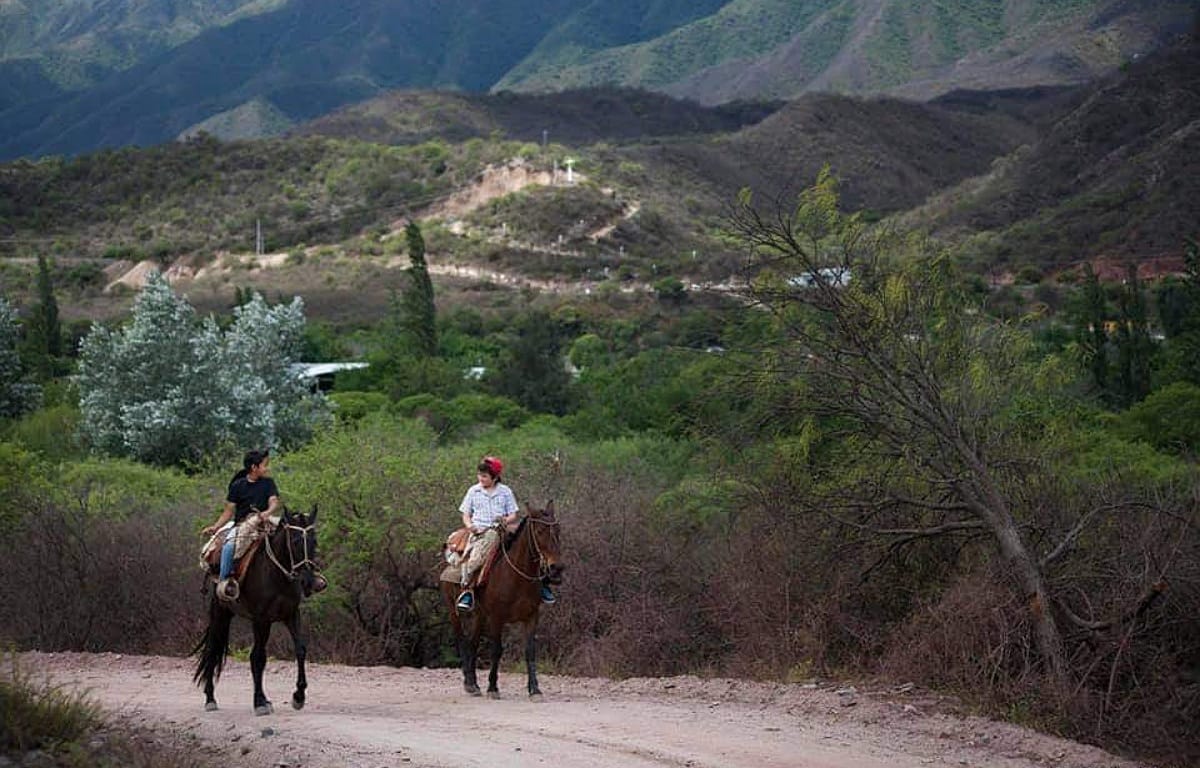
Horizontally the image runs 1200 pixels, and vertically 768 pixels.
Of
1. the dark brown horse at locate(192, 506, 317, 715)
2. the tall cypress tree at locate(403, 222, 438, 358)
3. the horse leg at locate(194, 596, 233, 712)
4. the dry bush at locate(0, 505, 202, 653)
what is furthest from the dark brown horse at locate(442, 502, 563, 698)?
the tall cypress tree at locate(403, 222, 438, 358)

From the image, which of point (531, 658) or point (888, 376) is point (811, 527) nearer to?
point (888, 376)

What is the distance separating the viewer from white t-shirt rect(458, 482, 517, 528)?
15.9 metres

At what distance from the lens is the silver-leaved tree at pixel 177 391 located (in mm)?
40812

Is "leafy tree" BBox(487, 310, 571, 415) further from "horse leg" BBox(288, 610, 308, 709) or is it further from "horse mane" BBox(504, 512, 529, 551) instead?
"horse leg" BBox(288, 610, 308, 709)

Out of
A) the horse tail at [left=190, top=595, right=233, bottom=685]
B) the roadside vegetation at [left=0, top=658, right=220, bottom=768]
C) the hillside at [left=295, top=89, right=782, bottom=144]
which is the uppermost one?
the hillside at [left=295, top=89, right=782, bottom=144]

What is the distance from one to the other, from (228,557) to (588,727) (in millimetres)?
3823

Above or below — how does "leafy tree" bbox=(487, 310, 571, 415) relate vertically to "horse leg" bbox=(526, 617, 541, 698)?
above

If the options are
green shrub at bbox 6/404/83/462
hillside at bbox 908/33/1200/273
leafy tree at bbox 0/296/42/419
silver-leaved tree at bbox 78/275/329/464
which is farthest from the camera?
hillside at bbox 908/33/1200/273

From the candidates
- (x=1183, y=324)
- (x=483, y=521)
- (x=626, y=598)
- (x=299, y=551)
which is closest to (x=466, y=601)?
(x=483, y=521)

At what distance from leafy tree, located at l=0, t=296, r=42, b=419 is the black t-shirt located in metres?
38.8

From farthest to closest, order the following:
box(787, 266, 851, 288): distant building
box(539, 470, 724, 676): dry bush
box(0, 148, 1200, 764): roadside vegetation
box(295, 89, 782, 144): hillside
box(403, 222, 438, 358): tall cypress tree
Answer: box(295, 89, 782, 144): hillside < box(403, 222, 438, 358): tall cypress tree < box(539, 470, 724, 676): dry bush < box(787, 266, 851, 288): distant building < box(0, 148, 1200, 764): roadside vegetation

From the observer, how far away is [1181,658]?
1619 cm

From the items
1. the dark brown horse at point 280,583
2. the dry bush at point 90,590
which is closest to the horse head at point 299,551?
the dark brown horse at point 280,583

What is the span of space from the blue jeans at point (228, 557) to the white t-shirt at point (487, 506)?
2351 mm
